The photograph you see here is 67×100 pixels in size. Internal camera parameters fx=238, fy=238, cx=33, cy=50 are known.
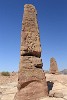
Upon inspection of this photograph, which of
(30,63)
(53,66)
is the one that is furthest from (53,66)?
(30,63)

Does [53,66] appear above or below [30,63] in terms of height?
above

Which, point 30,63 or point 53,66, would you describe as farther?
point 53,66

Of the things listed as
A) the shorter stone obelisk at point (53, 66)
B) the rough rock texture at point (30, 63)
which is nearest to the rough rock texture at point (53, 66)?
the shorter stone obelisk at point (53, 66)

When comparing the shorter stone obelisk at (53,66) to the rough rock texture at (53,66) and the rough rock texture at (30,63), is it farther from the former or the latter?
the rough rock texture at (30,63)

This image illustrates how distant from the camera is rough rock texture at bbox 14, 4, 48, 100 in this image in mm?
16031

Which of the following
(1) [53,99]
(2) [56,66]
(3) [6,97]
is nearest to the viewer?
(1) [53,99]

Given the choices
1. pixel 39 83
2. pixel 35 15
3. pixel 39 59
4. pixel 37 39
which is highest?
pixel 35 15

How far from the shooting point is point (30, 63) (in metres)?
16.3

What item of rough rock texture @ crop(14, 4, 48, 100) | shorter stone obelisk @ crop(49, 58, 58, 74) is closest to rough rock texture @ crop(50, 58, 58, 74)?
shorter stone obelisk @ crop(49, 58, 58, 74)

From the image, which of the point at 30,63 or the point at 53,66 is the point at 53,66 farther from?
the point at 30,63

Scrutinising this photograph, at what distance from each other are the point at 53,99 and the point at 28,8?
654 cm

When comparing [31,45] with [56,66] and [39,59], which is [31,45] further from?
[56,66]

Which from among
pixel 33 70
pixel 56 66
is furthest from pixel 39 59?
pixel 56 66

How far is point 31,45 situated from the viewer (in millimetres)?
16438
